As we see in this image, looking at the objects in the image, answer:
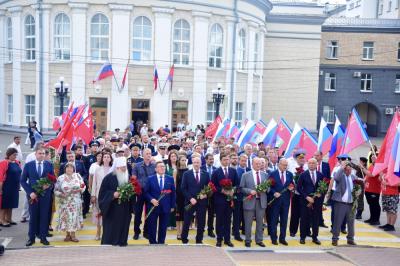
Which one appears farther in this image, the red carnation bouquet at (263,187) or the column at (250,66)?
the column at (250,66)

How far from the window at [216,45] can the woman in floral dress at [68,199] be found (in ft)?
82.9

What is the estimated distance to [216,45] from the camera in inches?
1346

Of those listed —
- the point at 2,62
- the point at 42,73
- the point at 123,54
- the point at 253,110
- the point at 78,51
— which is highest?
the point at 78,51

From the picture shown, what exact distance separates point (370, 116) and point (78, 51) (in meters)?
31.8

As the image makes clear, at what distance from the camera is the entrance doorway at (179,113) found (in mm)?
33375

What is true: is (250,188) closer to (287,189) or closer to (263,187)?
(263,187)

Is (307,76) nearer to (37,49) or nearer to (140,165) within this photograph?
(37,49)

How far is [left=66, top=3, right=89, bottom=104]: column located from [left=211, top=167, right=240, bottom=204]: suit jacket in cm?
2326

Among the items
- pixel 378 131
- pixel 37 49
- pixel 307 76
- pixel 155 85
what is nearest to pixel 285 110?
pixel 307 76

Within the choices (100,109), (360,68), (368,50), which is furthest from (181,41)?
(368,50)

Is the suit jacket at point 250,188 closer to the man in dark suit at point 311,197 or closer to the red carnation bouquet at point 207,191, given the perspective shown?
the red carnation bouquet at point 207,191

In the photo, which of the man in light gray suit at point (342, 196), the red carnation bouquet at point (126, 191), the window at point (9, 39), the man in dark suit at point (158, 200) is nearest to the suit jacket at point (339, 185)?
the man in light gray suit at point (342, 196)

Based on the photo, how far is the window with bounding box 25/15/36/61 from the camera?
33125 mm

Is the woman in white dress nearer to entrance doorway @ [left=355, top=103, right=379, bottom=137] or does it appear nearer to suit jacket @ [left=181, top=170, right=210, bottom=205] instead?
suit jacket @ [left=181, top=170, right=210, bottom=205]
